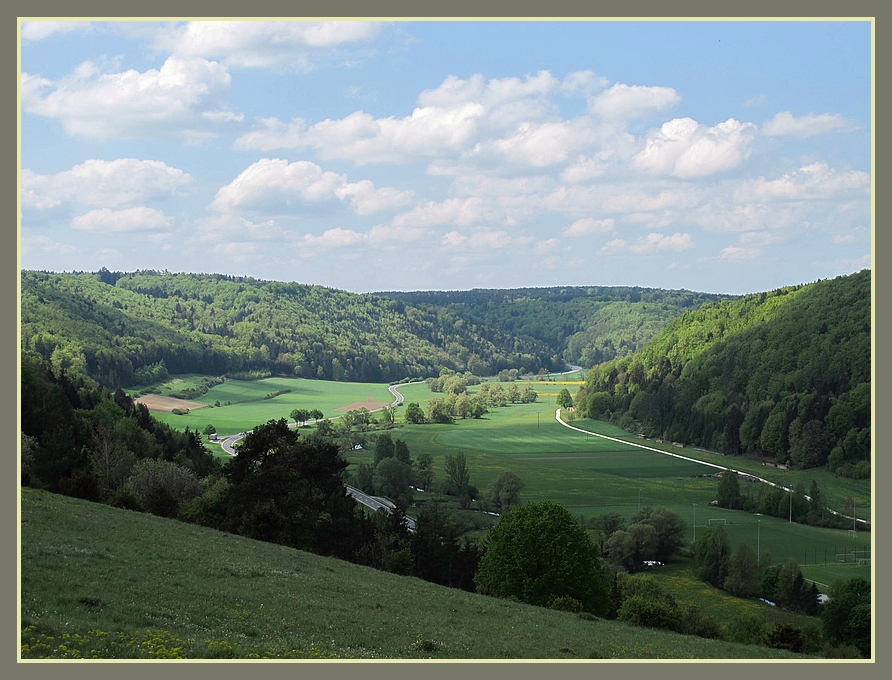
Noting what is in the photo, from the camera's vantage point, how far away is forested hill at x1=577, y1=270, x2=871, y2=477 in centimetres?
5997

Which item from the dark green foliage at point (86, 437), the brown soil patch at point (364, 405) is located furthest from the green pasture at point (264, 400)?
the dark green foliage at point (86, 437)

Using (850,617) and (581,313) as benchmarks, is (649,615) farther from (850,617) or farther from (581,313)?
(581,313)

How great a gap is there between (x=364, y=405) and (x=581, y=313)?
36068 millimetres

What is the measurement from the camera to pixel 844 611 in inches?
1090

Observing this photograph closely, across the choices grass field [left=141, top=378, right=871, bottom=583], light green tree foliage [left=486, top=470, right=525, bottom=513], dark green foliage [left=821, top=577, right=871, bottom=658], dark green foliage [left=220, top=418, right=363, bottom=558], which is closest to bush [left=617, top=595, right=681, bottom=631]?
dark green foliage [left=821, top=577, right=871, bottom=658]

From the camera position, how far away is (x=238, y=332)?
72688mm

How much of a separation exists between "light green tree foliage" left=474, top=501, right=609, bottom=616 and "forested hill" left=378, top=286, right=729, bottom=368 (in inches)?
1594

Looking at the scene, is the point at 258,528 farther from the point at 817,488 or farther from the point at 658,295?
the point at 658,295

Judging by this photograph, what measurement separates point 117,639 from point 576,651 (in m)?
8.46

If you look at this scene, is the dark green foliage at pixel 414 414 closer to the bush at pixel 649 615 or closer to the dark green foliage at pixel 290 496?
the dark green foliage at pixel 290 496

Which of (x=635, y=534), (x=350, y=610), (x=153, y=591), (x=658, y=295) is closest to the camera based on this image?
(x=153, y=591)

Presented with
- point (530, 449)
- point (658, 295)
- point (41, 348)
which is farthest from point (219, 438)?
point (658, 295)

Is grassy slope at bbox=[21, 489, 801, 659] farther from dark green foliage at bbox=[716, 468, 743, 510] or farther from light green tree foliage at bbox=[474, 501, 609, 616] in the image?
dark green foliage at bbox=[716, 468, 743, 510]

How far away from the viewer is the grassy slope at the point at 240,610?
Result: 13.1 metres
